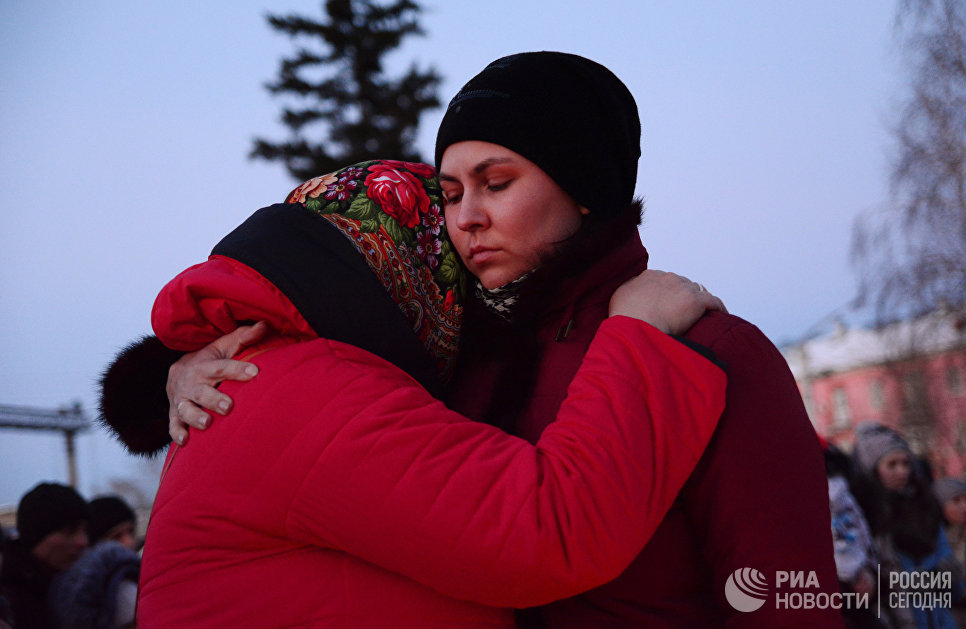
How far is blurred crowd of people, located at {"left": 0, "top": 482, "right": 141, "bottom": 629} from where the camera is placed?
13.8 ft

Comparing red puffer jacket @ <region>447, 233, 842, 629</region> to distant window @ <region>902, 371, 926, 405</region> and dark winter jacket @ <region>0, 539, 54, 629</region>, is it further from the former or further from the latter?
distant window @ <region>902, 371, 926, 405</region>

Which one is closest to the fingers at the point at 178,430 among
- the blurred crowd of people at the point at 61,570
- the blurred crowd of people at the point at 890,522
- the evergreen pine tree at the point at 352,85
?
the blurred crowd of people at the point at 61,570

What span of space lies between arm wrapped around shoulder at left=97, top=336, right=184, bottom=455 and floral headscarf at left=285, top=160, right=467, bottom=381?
0.50 m

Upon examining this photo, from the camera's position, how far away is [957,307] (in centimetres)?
1298

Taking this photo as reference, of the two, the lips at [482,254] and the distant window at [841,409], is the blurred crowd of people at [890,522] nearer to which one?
the lips at [482,254]

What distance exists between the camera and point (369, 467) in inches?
53.8

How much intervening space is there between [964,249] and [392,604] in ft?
45.8

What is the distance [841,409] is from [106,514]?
39.4m

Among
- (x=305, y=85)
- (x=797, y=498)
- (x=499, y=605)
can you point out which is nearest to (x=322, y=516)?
(x=499, y=605)

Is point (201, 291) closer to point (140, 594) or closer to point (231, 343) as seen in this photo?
point (231, 343)

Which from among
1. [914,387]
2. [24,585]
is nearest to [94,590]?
[24,585]

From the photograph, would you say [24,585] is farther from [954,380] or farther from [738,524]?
[954,380]

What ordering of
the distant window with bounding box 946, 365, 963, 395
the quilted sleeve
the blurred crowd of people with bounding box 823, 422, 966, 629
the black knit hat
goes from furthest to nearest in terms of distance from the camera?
1. the distant window with bounding box 946, 365, 963, 395
2. the black knit hat
3. the blurred crowd of people with bounding box 823, 422, 966, 629
4. the quilted sleeve

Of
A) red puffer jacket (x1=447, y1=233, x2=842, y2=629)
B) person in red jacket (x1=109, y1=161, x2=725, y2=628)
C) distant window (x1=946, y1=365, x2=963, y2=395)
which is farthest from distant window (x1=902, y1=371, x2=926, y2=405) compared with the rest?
person in red jacket (x1=109, y1=161, x2=725, y2=628)
